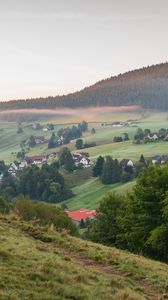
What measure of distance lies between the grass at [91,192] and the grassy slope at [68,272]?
108 m

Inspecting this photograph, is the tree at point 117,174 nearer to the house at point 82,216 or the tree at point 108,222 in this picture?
the house at point 82,216

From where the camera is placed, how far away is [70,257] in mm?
21125

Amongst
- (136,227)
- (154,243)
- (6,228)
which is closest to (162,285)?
(6,228)

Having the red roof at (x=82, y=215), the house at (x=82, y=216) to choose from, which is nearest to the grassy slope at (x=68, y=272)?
the house at (x=82, y=216)

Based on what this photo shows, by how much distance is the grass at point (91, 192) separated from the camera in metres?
138

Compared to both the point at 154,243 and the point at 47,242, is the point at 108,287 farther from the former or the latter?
the point at 154,243

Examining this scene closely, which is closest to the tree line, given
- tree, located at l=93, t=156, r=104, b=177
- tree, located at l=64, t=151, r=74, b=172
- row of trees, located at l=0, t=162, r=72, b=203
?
row of trees, located at l=0, t=162, r=72, b=203

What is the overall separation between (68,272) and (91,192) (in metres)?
135

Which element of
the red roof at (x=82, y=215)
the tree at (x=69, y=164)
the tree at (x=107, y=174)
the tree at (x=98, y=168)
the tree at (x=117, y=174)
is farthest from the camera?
the tree at (x=69, y=164)

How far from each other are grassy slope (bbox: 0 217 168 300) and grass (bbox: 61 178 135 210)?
108m

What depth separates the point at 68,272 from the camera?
17.5 metres

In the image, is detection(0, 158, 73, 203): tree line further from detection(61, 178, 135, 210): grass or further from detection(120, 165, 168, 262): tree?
detection(120, 165, 168, 262): tree

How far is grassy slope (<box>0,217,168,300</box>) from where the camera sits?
14766 millimetres

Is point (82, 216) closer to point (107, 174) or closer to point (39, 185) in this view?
point (107, 174)
